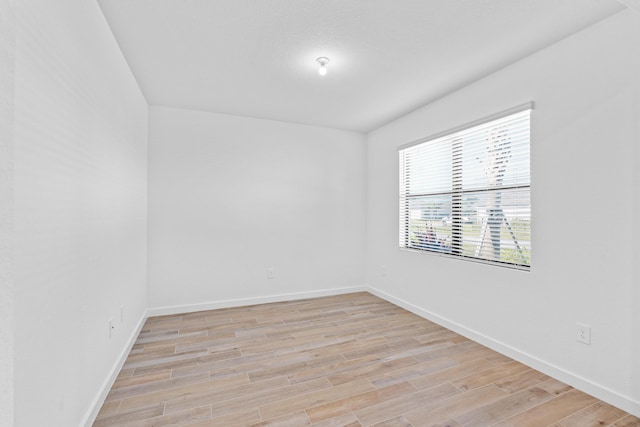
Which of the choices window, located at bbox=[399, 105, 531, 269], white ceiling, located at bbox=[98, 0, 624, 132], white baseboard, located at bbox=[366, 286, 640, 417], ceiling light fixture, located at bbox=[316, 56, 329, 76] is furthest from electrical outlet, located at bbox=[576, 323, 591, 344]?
ceiling light fixture, located at bbox=[316, 56, 329, 76]

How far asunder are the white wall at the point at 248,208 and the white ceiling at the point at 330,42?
629 millimetres

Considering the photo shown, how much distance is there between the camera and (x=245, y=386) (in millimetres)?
2078

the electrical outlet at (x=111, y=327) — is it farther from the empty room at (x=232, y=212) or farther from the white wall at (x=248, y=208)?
the white wall at (x=248, y=208)

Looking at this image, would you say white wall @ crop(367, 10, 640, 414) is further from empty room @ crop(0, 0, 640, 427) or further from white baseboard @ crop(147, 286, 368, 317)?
white baseboard @ crop(147, 286, 368, 317)

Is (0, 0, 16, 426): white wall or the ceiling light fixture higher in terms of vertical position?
Result: the ceiling light fixture

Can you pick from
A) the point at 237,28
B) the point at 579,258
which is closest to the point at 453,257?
the point at 579,258

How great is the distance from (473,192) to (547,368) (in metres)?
1.54

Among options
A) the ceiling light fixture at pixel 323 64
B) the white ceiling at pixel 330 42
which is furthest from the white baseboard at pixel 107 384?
the ceiling light fixture at pixel 323 64

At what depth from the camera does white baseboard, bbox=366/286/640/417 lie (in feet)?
6.00

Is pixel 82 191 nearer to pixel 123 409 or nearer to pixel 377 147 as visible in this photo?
pixel 123 409

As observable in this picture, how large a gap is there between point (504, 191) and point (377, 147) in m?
2.11

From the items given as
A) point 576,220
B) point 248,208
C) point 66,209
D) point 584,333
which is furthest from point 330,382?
point 248,208

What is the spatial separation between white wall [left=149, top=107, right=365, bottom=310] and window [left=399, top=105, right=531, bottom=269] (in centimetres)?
101

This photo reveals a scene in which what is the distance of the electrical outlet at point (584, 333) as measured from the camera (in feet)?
6.55
